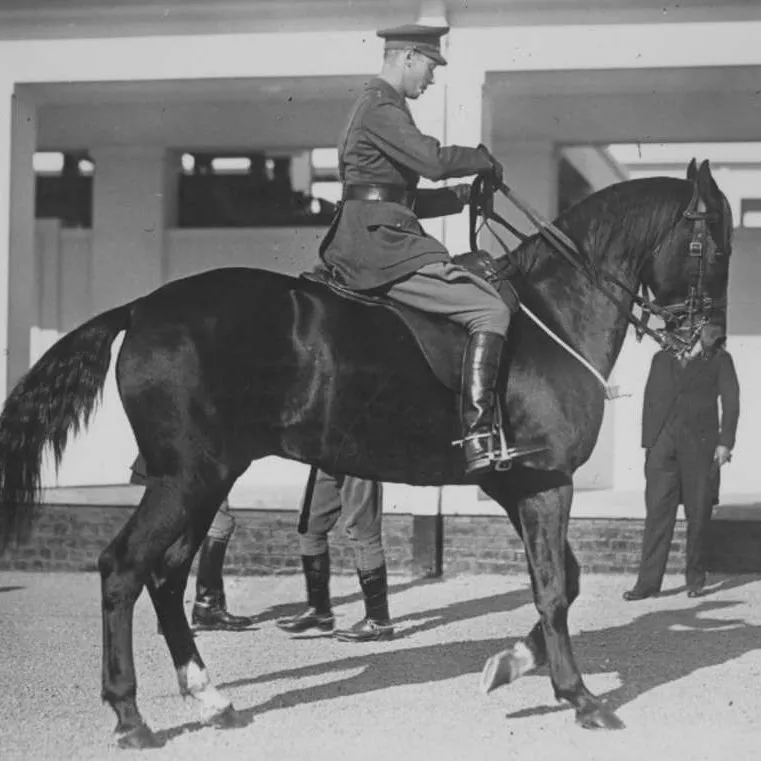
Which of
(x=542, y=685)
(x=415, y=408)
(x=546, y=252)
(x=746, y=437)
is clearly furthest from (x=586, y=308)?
(x=746, y=437)

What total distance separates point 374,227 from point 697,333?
1576mm

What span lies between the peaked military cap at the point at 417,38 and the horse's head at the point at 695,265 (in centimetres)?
134

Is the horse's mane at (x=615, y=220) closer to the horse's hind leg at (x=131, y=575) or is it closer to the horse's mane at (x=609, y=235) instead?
the horse's mane at (x=609, y=235)

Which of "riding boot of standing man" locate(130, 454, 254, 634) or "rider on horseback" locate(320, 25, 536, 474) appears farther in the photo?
"riding boot of standing man" locate(130, 454, 254, 634)

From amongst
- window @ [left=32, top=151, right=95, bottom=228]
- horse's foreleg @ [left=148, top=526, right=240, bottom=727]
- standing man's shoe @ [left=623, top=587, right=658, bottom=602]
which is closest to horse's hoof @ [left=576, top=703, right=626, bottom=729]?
horse's foreleg @ [left=148, top=526, right=240, bottom=727]

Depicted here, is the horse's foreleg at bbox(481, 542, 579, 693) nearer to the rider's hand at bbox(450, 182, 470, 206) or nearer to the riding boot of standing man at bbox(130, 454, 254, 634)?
the rider's hand at bbox(450, 182, 470, 206)

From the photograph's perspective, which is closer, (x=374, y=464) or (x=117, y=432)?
(x=374, y=464)

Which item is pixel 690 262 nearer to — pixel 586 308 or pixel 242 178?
pixel 586 308

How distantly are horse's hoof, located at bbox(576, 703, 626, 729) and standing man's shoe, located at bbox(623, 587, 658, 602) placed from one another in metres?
3.97

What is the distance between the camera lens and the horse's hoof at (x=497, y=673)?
21.7 feet

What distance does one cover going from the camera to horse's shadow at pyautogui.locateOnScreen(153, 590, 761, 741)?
7016 millimetres

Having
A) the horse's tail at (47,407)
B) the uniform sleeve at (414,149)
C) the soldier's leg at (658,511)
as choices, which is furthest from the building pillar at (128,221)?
the uniform sleeve at (414,149)

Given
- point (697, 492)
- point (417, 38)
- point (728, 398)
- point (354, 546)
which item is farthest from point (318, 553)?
point (728, 398)

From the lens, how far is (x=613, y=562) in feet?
37.0
